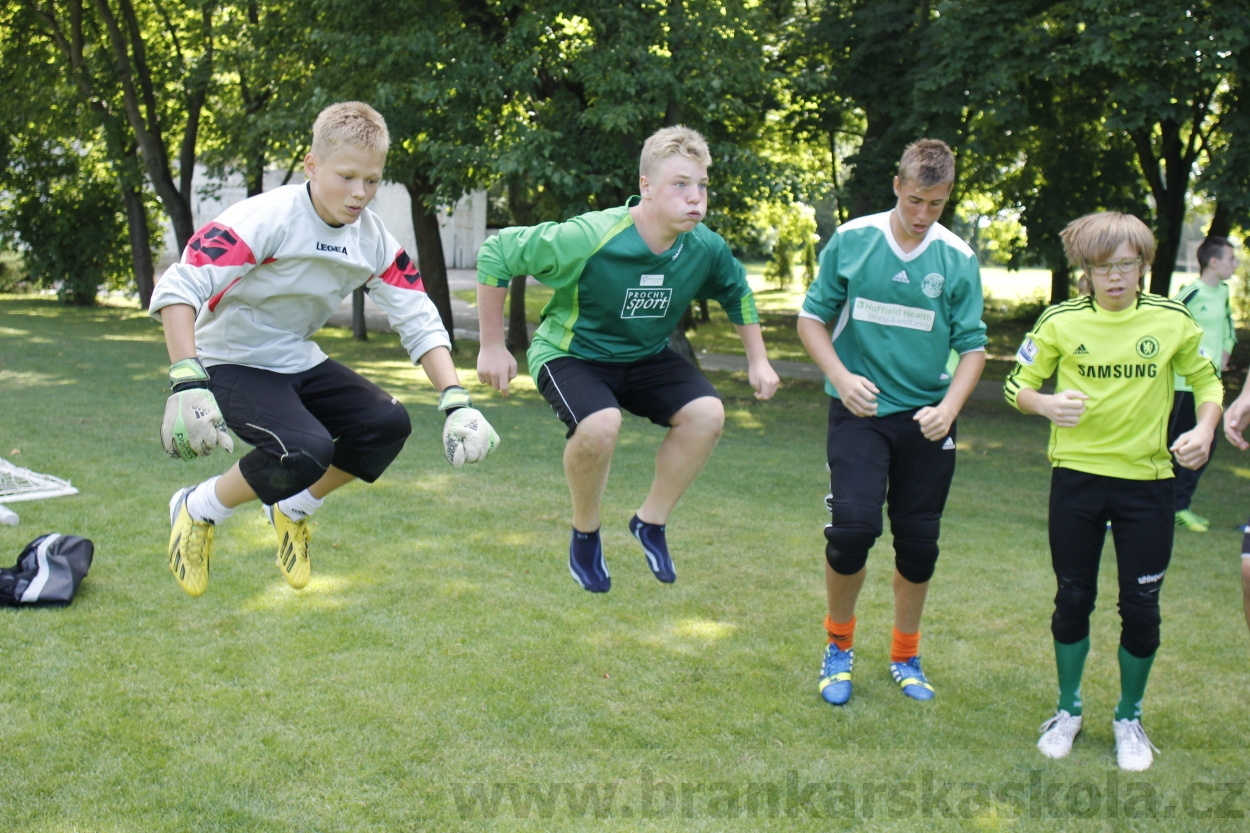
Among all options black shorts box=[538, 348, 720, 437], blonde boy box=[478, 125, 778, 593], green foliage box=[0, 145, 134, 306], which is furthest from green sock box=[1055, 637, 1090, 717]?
green foliage box=[0, 145, 134, 306]

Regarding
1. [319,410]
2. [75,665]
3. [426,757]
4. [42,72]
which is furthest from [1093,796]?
[42,72]

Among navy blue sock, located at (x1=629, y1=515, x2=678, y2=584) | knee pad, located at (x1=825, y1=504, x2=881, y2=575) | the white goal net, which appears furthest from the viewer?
the white goal net

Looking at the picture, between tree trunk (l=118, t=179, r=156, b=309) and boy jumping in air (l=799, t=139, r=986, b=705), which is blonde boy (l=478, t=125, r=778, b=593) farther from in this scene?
tree trunk (l=118, t=179, r=156, b=309)

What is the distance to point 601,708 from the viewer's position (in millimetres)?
5480

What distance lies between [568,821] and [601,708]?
1.03 metres

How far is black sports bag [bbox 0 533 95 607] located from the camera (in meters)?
6.29

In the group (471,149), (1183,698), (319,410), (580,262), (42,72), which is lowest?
(1183,698)

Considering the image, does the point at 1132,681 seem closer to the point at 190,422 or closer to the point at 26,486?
the point at 190,422

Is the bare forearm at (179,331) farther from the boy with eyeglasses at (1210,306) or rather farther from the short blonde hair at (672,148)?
the boy with eyeglasses at (1210,306)

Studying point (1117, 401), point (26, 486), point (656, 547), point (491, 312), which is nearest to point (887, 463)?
point (1117, 401)

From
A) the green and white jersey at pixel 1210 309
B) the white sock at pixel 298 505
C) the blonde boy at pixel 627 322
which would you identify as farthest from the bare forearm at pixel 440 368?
the green and white jersey at pixel 1210 309

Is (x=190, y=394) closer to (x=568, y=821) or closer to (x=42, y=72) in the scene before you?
(x=568, y=821)

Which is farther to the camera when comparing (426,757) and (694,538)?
(694,538)

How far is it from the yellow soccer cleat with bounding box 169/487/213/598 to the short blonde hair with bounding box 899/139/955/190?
3.55 meters
